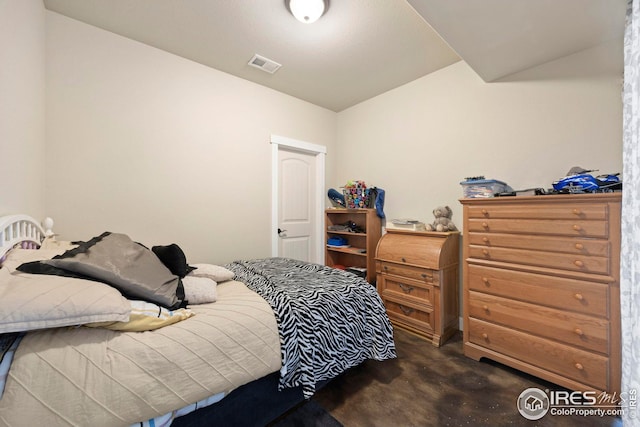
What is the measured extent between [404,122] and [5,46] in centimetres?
311

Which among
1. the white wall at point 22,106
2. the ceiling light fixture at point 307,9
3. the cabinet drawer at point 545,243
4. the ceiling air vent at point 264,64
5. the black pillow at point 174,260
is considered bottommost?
the black pillow at point 174,260

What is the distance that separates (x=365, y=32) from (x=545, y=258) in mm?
2190

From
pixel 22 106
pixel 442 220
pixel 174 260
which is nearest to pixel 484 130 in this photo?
pixel 442 220

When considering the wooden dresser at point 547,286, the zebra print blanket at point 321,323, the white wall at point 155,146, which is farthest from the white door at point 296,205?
the wooden dresser at point 547,286

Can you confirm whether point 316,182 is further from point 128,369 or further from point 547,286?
point 128,369

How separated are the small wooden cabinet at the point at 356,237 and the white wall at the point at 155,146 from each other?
0.95 metres

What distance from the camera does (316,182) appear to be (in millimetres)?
3613

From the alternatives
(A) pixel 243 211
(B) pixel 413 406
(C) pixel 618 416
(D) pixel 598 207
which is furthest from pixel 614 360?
(A) pixel 243 211

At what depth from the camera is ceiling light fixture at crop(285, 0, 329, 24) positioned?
1.69 m

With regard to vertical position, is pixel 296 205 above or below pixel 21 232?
above

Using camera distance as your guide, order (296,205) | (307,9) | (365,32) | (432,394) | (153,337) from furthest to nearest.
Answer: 1. (296,205)
2. (365,32)
3. (307,9)
4. (432,394)
5. (153,337)

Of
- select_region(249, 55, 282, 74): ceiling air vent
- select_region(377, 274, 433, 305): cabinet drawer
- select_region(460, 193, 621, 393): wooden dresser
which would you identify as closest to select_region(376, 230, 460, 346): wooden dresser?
select_region(377, 274, 433, 305): cabinet drawer

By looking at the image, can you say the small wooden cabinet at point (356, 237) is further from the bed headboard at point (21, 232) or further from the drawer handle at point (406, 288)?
the bed headboard at point (21, 232)

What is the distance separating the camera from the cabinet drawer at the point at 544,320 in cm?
147
